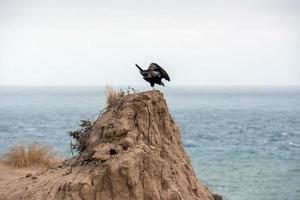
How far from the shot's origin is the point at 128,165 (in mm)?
8594

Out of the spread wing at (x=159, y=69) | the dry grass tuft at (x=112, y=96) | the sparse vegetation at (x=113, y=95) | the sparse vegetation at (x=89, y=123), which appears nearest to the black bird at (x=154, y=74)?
the spread wing at (x=159, y=69)

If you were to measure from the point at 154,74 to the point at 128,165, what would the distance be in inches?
73.9

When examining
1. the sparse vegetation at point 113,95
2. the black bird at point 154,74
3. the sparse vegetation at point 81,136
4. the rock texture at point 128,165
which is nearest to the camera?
the rock texture at point 128,165

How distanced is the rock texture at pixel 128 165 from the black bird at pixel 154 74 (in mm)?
205

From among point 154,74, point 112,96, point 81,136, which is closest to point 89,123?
point 81,136

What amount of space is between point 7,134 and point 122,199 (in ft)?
130

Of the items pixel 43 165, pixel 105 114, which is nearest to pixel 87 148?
pixel 105 114

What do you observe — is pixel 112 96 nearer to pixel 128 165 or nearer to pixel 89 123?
pixel 89 123

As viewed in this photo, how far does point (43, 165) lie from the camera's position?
16.7m

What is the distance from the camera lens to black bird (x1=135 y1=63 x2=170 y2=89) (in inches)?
390

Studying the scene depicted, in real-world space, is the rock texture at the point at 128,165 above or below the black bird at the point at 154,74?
below

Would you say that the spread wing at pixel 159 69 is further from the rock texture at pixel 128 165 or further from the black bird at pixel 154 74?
the rock texture at pixel 128 165

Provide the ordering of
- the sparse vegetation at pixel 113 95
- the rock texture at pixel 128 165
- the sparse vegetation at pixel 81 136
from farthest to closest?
the sparse vegetation at pixel 113 95, the sparse vegetation at pixel 81 136, the rock texture at pixel 128 165

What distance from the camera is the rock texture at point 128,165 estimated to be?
28.2 feet
